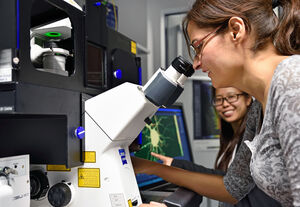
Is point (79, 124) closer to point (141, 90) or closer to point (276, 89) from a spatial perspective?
point (141, 90)

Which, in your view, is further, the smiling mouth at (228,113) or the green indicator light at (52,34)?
the smiling mouth at (228,113)

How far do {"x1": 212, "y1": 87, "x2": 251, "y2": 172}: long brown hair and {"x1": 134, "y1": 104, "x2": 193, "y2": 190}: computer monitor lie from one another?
0.82ft

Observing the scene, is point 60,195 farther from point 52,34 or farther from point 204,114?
point 204,114

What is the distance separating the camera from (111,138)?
88 centimetres

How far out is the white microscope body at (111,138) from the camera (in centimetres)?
86

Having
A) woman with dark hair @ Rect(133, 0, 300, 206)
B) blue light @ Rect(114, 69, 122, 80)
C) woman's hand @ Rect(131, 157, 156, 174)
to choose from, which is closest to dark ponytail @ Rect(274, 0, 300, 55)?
woman with dark hair @ Rect(133, 0, 300, 206)

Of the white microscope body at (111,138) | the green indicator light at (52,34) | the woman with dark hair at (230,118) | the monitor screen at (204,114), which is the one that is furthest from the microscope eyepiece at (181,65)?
the monitor screen at (204,114)

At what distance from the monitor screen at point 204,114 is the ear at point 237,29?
1.48m

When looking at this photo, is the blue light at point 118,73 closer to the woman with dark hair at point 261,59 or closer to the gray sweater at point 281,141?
the woman with dark hair at point 261,59

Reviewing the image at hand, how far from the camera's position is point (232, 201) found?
1214 mm

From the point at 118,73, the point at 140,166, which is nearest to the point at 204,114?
the point at 140,166

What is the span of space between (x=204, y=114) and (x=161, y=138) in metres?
0.69

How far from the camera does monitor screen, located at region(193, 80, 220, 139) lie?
2.27m

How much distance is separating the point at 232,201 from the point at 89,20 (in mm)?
938
